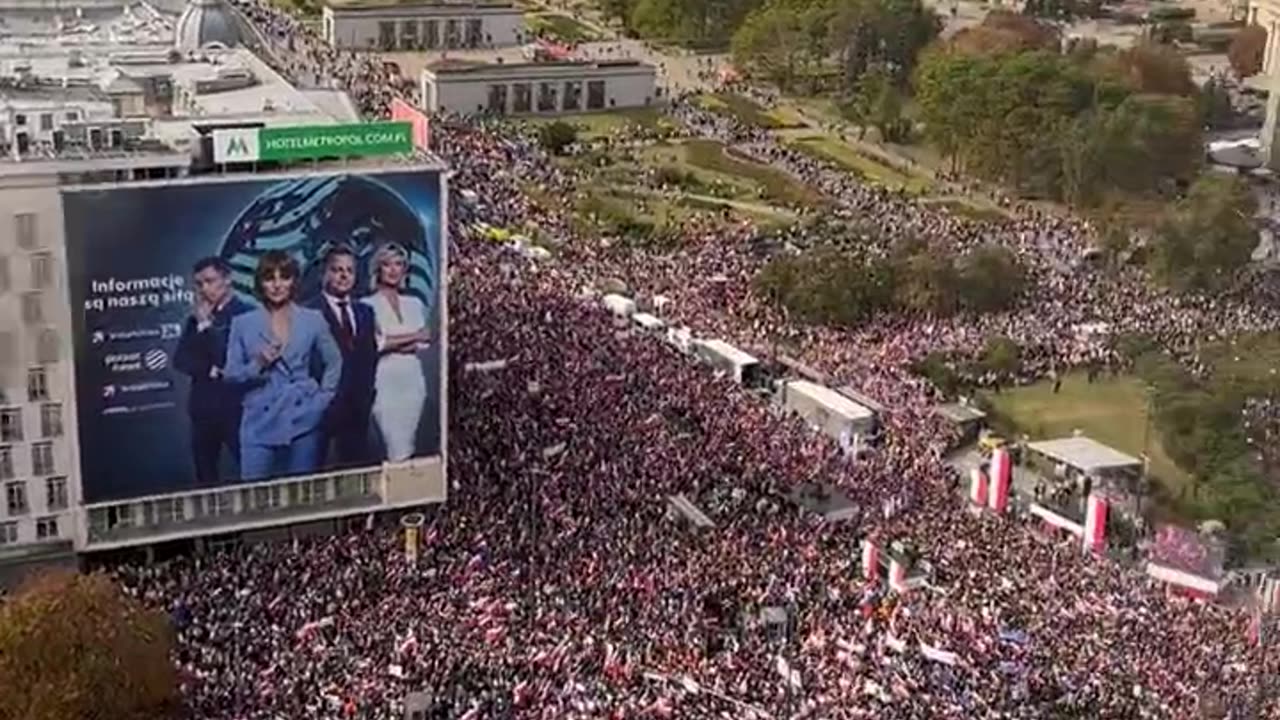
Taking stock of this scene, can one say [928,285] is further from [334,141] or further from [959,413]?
[334,141]

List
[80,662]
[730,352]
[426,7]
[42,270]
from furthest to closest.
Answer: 1. [426,7]
2. [730,352]
3. [42,270]
4. [80,662]

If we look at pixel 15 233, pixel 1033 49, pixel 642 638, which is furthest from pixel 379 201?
pixel 1033 49

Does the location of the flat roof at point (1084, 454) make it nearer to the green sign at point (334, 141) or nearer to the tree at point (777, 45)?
the green sign at point (334, 141)

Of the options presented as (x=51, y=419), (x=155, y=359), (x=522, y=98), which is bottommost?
(x=51, y=419)

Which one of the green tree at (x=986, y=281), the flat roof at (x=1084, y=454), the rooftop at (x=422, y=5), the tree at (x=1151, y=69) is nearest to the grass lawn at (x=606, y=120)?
the rooftop at (x=422, y=5)

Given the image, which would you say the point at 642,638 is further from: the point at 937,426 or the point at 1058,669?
the point at 937,426

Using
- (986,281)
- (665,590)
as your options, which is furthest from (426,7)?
(665,590)
